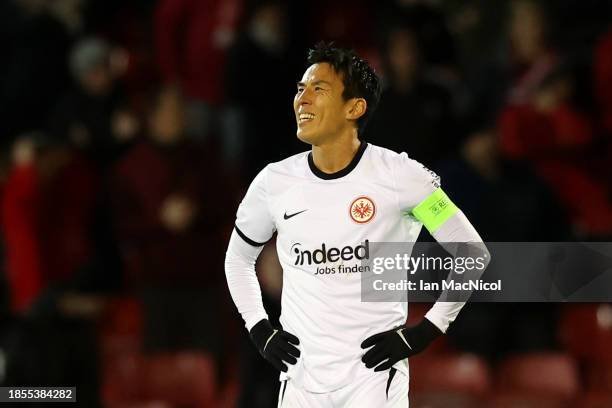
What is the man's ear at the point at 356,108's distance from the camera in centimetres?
426

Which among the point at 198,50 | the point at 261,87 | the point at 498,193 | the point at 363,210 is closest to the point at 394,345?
the point at 363,210

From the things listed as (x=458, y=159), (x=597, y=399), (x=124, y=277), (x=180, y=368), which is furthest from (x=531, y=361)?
(x=124, y=277)

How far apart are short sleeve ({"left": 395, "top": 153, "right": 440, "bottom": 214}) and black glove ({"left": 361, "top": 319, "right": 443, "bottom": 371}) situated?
0.41 meters

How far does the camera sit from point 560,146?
696cm

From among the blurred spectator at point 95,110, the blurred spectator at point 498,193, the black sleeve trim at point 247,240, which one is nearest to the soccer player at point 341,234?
the black sleeve trim at point 247,240

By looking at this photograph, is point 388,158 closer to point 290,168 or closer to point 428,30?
point 290,168

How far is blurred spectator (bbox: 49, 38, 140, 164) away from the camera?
25.1ft

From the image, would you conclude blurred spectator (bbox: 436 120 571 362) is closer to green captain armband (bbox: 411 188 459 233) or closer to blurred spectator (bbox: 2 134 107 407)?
blurred spectator (bbox: 2 134 107 407)

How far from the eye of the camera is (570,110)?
7.02 meters

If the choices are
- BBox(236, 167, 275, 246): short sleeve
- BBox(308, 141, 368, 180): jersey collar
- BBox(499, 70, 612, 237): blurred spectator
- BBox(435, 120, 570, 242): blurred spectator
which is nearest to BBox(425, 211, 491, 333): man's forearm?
BBox(308, 141, 368, 180): jersey collar

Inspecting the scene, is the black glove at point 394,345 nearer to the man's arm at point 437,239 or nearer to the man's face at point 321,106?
the man's arm at point 437,239

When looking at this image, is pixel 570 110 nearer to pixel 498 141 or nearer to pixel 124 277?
pixel 498 141

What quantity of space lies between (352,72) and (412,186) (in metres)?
0.45

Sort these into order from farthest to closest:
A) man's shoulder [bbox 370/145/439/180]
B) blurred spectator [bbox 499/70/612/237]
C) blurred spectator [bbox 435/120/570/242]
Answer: blurred spectator [bbox 499/70/612/237]
blurred spectator [bbox 435/120/570/242]
man's shoulder [bbox 370/145/439/180]
